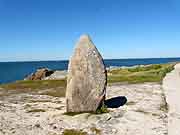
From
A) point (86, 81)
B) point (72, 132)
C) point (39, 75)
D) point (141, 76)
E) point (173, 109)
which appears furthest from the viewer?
point (39, 75)

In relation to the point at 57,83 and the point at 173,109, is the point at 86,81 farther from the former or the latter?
the point at 57,83

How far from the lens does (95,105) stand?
20.6 meters

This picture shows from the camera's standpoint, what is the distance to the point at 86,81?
2056 centimetres

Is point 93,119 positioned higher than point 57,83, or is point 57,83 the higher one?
point 93,119

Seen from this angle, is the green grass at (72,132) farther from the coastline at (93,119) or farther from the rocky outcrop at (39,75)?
the rocky outcrop at (39,75)

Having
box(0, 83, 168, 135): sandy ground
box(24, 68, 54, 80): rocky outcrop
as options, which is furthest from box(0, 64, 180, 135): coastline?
box(24, 68, 54, 80): rocky outcrop

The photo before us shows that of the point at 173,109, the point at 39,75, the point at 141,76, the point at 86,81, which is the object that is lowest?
the point at 39,75

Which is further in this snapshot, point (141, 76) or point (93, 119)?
point (141, 76)

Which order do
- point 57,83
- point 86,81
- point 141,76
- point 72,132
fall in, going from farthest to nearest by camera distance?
point 141,76 → point 57,83 → point 86,81 → point 72,132

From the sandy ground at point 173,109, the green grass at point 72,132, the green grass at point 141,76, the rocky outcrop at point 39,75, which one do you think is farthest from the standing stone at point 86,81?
the rocky outcrop at point 39,75

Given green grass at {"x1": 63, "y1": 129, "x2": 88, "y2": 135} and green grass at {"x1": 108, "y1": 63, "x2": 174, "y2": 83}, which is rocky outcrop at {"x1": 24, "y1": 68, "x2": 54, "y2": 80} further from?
green grass at {"x1": 63, "y1": 129, "x2": 88, "y2": 135}

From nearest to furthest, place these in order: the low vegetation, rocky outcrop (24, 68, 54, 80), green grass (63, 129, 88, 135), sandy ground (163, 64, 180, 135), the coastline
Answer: green grass (63, 129, 88, 135) → sandy ground (163, 64, 180, 135) → the coastline → the low vegetation → rocky outcrop (24, 68, 54, 80)

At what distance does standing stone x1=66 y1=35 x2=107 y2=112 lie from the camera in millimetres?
20562

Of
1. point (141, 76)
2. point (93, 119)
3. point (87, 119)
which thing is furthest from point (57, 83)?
point (93, 119)
